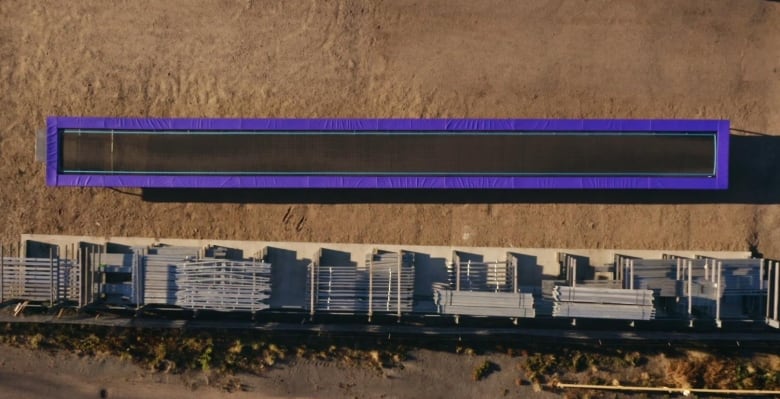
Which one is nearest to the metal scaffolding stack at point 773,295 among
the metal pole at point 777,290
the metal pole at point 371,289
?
the metal pole at point 777,290

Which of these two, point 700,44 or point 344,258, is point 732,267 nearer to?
point 700,44

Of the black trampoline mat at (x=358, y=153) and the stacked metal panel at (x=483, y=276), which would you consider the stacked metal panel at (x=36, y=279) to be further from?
the stacked metal panel at (x=483, y=276)

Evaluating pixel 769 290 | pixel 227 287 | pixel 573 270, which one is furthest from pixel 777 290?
pixel 227 287

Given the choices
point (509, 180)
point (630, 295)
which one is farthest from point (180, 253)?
point (630, 295)

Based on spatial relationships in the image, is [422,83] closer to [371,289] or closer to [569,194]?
[569,194]

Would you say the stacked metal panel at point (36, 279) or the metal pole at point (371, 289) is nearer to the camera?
the metal pole at point (371, 289)

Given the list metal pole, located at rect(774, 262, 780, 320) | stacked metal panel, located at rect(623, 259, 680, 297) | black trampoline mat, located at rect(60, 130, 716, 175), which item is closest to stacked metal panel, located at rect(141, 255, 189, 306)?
black trampoline mat, located at rect(60, 130, 716, 175)
